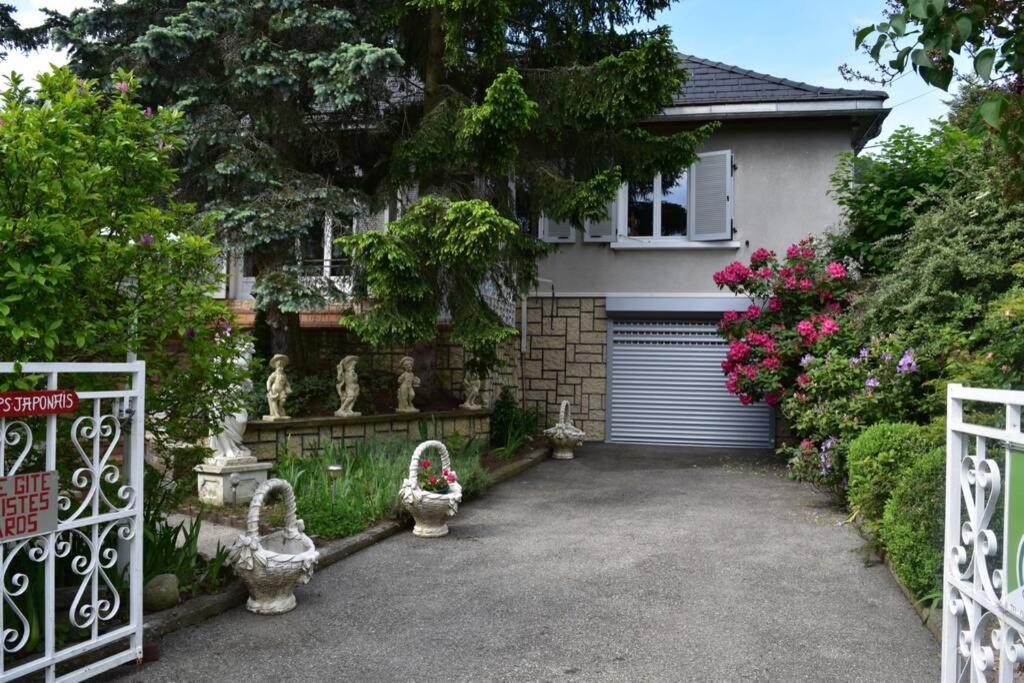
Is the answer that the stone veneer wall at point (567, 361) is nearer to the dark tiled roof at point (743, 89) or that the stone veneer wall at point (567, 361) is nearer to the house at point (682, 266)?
the house at point (682, 266)

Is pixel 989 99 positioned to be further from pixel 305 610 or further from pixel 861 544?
pixel 861 544

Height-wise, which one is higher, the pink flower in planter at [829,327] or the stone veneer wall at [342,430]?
the pink flower in planter at [829,327]

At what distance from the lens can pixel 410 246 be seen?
8234mm

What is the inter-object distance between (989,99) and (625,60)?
6.73 metres

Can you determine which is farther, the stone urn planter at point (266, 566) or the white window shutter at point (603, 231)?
the white window shutter at point (603, 231)

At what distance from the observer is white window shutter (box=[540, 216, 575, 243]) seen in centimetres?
1280

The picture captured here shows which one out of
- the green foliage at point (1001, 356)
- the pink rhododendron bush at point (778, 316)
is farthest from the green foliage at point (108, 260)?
the pink rhododendron bush at point (778, 316)

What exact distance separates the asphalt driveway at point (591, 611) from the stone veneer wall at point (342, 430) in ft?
6.30

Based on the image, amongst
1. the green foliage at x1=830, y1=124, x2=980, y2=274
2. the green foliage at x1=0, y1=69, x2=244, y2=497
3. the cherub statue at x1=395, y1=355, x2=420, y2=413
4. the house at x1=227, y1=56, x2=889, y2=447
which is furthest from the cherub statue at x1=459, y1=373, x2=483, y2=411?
the green foliage at x1=0, y1=69, x2=244, y2=497

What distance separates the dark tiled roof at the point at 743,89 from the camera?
11.4 metres

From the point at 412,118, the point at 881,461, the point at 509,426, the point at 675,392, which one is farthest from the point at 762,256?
the point at 881,461

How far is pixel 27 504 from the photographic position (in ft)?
10.3

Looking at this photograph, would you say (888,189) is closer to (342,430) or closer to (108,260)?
(342,430)

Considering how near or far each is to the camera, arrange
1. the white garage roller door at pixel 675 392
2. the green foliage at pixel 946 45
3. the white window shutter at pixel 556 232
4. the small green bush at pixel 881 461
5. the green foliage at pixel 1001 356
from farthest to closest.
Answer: the white window shutter at pixel 556 232
the white garage roller door at pixel 675 392
the small green bush at pixel 881 461
the green foliage at pixel 1001 356
the green foliage at pixel 946 45
